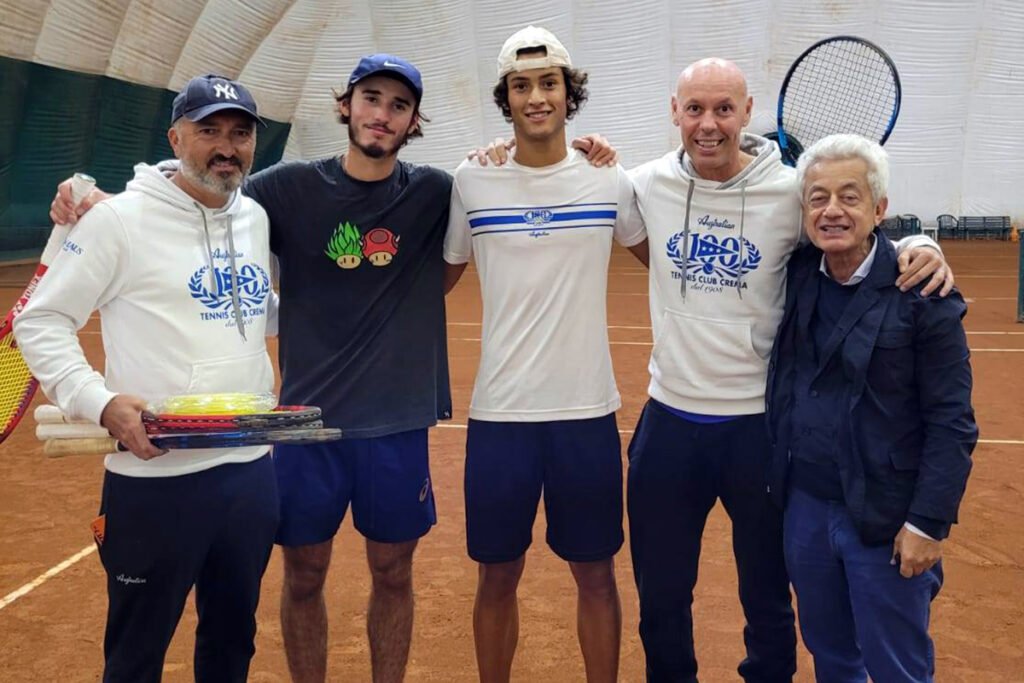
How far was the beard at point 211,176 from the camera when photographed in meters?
2.29

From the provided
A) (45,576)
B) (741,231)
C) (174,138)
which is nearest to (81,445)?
(174,138)

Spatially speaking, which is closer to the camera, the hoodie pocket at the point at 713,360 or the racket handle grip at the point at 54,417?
the racket handle grip at the point at 54,417

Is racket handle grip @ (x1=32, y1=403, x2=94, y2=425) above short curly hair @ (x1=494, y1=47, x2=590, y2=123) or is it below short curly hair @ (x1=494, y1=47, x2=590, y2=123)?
below

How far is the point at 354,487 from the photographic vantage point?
2738mm

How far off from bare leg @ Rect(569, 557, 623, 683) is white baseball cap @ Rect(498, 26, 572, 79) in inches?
60.5

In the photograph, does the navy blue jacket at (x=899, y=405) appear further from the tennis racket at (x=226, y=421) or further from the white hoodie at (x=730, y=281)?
the tennis racket at (x=226, y=421)

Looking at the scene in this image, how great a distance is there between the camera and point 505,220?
2.59m

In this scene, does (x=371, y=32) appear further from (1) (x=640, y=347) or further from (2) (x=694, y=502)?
(2) (x=694, y=502)

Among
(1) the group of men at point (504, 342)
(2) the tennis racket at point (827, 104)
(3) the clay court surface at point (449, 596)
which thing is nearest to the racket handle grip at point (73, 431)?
(1) the group of men at point (504, 342)

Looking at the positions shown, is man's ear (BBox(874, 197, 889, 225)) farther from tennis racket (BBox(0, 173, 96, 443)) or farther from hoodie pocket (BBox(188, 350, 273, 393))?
tennis racket (BBox(0, 173, 96, 443))

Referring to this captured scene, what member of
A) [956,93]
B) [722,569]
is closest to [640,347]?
[722,569]

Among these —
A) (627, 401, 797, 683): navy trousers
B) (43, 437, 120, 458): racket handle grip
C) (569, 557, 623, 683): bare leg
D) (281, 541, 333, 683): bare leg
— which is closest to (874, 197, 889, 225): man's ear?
(627, 401, 797, 683): navy trousers

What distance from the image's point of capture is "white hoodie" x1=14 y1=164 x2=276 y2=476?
83.8 inches

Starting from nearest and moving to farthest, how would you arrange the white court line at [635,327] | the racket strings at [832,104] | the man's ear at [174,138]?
1. the man's ear at [174,138]
2. the racket strings at [832,104]
3. the white court line at [635,327]
